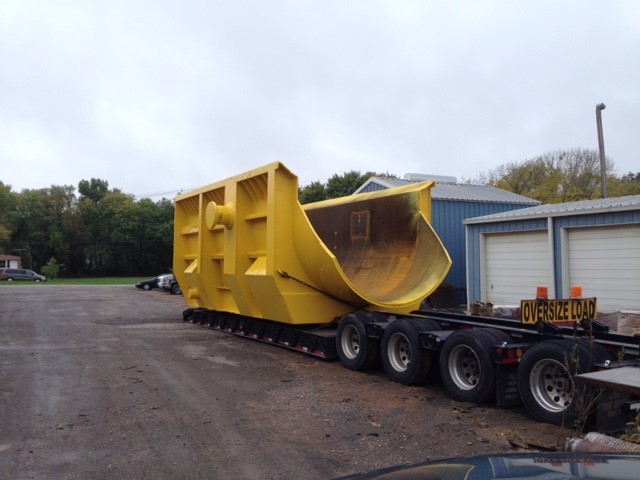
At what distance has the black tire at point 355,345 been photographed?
29.8 ft

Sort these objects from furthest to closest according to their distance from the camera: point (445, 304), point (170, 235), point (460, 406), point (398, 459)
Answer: point (170, 235)
point (445, 304)
point (460, 406)
point (398, 459)

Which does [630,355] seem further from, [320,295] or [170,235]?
[170,235]

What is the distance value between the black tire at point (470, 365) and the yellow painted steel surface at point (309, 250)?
2.86m

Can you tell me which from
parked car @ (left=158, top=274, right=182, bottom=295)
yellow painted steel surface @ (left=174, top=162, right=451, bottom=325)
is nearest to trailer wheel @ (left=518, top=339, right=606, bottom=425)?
yellow painted steel surface @ (left=174, top=162, right=451, bottom=325)

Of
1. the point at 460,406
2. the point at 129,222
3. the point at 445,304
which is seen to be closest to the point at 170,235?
the point at 129,222

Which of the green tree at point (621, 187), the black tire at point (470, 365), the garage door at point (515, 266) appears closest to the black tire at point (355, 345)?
the black tire at point (470, 365)

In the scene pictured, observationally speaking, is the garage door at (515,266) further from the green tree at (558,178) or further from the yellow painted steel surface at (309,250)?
the green tree at (558,178)

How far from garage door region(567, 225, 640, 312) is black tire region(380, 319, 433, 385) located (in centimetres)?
719

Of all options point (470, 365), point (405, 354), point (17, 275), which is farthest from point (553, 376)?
point (17, 275)

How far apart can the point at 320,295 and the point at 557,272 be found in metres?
7.03

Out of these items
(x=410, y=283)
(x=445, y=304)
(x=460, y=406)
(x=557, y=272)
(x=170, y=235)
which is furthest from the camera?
(x=170, y=235)

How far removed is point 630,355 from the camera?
250 inches

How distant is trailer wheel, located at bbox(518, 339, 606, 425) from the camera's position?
5.96 metres

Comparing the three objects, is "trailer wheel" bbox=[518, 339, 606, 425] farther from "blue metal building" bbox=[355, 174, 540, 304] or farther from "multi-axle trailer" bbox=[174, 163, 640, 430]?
"blue metal building" bbox=[355, 174, 540, 304]
